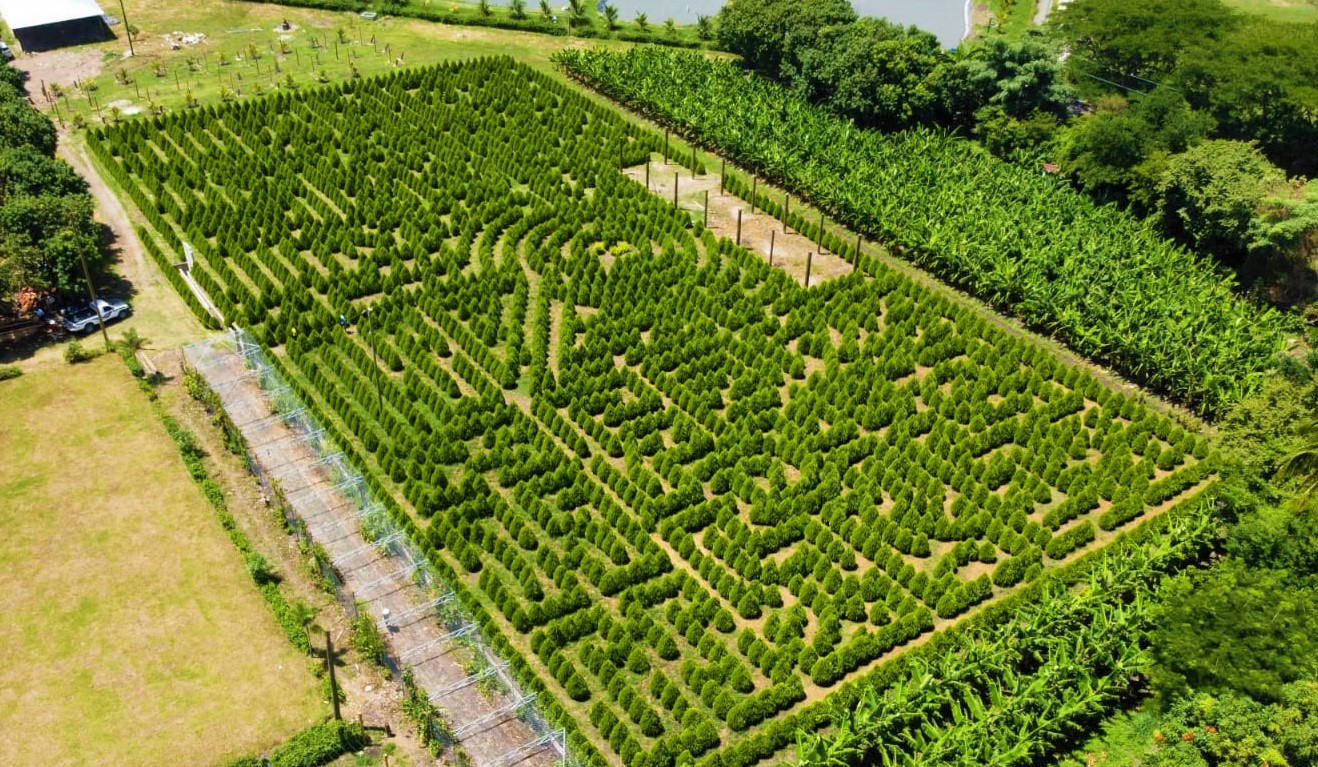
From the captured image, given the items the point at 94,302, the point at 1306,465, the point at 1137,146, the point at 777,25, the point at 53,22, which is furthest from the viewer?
the point at 777,25

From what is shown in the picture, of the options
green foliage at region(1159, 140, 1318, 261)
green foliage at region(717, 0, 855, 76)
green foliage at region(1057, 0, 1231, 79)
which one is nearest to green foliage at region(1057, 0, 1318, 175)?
green foliage at region(1057, 0, 1231, 79)

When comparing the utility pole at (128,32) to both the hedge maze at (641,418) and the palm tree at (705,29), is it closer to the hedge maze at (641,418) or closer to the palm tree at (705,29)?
the hedge maze at (641,418)

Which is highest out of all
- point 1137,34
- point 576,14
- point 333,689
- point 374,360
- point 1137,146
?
point 1137,34

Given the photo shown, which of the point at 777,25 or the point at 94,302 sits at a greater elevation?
the point at 777,25

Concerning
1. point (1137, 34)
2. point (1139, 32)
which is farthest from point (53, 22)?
point (1139, 32)

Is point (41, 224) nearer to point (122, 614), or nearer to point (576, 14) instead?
point (122, 614)

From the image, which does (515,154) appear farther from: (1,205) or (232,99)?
(1,205)

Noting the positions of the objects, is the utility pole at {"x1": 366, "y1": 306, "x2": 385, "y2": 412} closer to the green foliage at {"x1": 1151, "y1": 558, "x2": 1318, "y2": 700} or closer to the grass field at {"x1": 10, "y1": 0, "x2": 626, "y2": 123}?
the grass field at {"x1": 10, "y1": 0, "x2": 626, "y2": 123}
